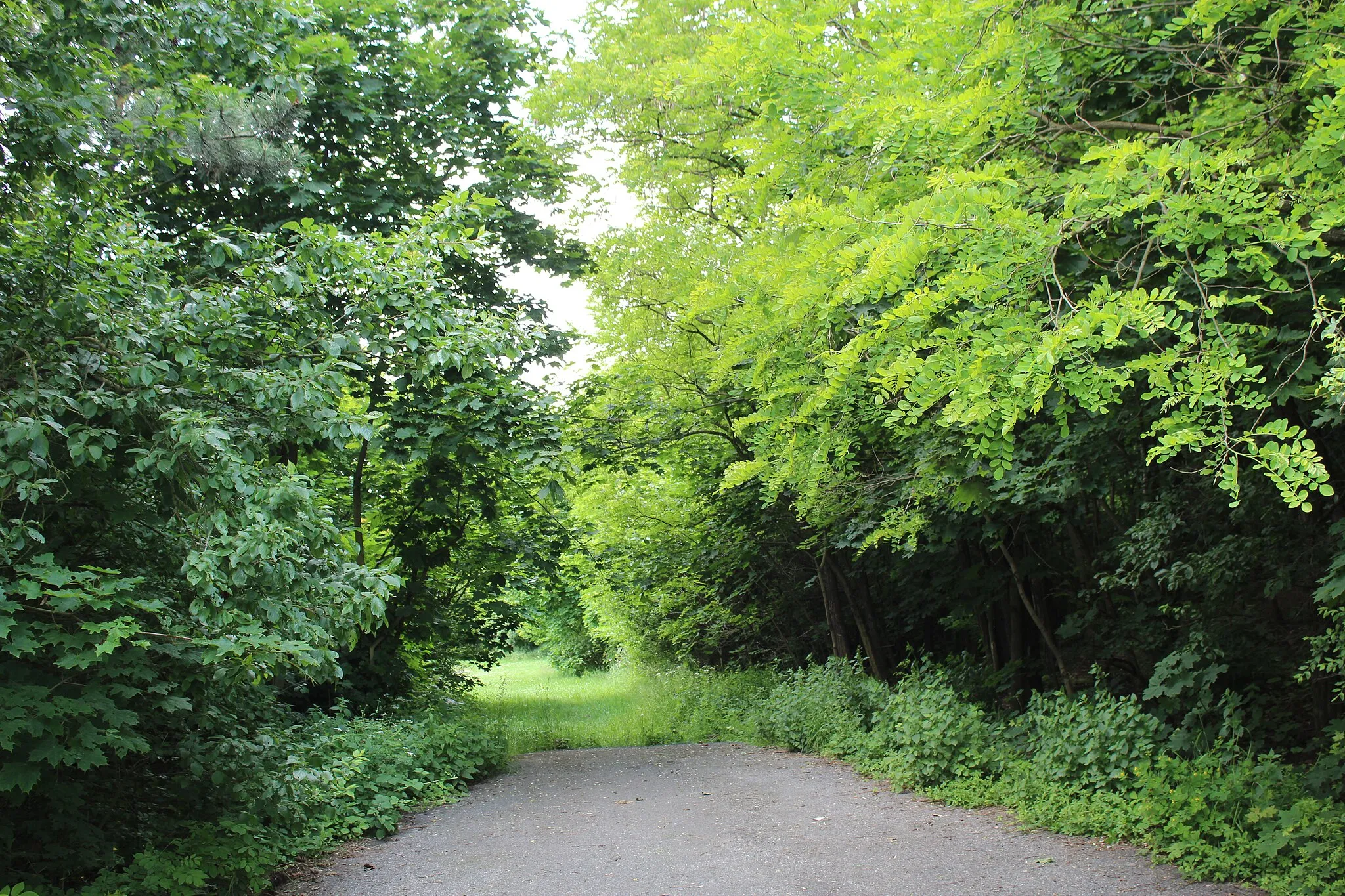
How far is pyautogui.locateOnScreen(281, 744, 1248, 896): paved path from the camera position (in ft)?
19.1

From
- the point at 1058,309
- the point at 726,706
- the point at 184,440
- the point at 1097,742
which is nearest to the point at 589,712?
the point at 726,706

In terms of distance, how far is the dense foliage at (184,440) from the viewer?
4.74 meters

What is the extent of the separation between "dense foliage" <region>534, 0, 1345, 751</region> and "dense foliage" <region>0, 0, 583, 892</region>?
104 inches

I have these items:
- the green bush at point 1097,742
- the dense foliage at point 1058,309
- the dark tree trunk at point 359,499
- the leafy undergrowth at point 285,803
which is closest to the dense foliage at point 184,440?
the leafy undergrowth at point 285,803

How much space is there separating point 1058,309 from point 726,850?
457 centimetres

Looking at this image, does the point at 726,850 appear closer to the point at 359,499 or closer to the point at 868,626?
the point at 359,499

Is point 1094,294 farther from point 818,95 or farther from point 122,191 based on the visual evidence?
point 122,191

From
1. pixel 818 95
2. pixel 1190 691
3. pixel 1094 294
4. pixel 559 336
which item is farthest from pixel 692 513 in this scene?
pixel 1094 294

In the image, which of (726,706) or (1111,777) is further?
(726,706)

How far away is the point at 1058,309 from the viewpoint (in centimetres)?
420

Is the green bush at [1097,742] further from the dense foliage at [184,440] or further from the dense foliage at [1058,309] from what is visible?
the dense foliage at [184,440]

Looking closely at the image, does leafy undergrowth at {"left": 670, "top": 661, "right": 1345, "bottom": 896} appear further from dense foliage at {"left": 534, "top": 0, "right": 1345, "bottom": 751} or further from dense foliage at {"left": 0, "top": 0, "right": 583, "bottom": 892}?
dense foliage at {"left": 0, "top": 0, "right": 583, "bottom": 892}

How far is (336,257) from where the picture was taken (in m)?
6.35

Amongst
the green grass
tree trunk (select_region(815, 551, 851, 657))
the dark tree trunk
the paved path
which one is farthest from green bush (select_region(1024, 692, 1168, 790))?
the green grass
